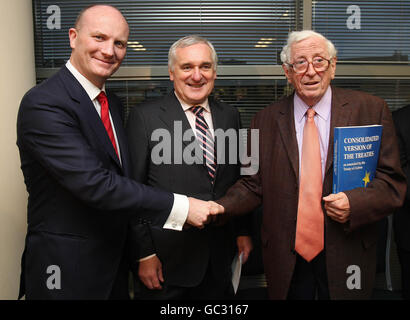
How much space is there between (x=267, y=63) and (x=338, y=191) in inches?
59.5

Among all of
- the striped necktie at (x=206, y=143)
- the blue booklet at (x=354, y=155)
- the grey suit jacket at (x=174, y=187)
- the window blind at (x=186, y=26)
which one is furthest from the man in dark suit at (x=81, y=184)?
the window blind at (x=186, y=26)

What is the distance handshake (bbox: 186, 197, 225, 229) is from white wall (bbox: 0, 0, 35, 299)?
1115mm

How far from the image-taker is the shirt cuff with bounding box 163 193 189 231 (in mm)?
1573

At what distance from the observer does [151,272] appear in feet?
5.77

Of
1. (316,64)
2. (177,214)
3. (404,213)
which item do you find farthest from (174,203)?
(404,213)

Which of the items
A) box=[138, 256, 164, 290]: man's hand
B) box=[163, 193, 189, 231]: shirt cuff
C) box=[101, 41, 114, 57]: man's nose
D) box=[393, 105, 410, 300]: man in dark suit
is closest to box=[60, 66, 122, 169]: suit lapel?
box=[101, 41, 114, 57]: man's nose

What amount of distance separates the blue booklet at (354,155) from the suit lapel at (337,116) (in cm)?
11

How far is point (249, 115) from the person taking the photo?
2768 millimetres

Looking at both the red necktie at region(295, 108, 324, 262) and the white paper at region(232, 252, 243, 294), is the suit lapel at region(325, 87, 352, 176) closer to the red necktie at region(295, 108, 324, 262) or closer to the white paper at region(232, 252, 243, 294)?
the red necktie at region(295, 108, 324, 262)

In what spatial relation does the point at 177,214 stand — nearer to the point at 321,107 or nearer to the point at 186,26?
the point at 321,107

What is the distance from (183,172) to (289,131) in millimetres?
594

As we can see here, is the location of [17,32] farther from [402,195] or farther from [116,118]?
[402,195]

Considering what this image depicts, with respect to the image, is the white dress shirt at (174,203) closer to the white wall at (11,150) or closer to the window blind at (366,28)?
the white wall at (11,150)

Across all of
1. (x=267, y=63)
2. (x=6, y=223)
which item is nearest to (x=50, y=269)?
(x=6, y=223)
